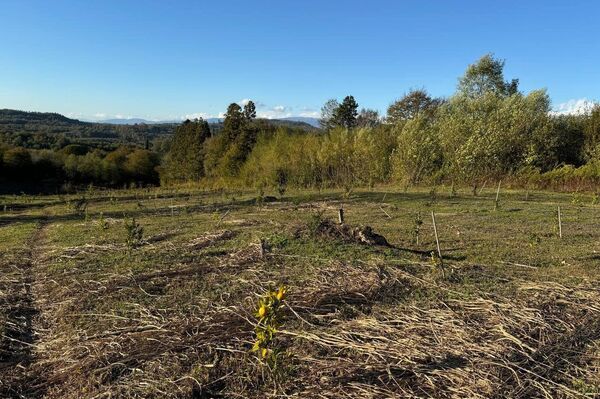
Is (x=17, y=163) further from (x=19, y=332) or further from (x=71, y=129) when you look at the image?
(x=71, y=129)

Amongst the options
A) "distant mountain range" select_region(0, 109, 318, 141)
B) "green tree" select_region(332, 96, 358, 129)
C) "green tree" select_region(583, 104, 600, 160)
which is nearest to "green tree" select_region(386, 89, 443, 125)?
"green tree" select_region(332, 96, 358, 129)

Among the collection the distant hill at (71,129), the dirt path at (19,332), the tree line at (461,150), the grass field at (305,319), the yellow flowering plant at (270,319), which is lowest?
the dirt path at (19,332)

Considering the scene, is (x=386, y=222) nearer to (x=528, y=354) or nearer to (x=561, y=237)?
(x=561, y=237)

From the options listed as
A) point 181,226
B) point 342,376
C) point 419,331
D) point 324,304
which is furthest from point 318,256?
point 181,226

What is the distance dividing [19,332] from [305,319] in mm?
2442

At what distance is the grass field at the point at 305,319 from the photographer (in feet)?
9.46

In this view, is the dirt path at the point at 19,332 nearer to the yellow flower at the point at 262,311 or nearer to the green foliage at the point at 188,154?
the yellow flower at the point at 262,311

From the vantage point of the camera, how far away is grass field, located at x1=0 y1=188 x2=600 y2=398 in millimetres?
2883

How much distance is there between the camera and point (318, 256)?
572cm

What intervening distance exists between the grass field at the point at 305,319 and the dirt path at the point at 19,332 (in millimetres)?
14

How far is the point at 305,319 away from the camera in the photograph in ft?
12.5

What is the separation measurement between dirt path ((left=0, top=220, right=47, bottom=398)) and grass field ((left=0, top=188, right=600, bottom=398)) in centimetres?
1

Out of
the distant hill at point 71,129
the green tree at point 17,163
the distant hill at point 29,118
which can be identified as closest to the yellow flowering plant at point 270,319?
the green tree at point 17,163

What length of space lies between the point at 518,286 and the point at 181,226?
674cm
